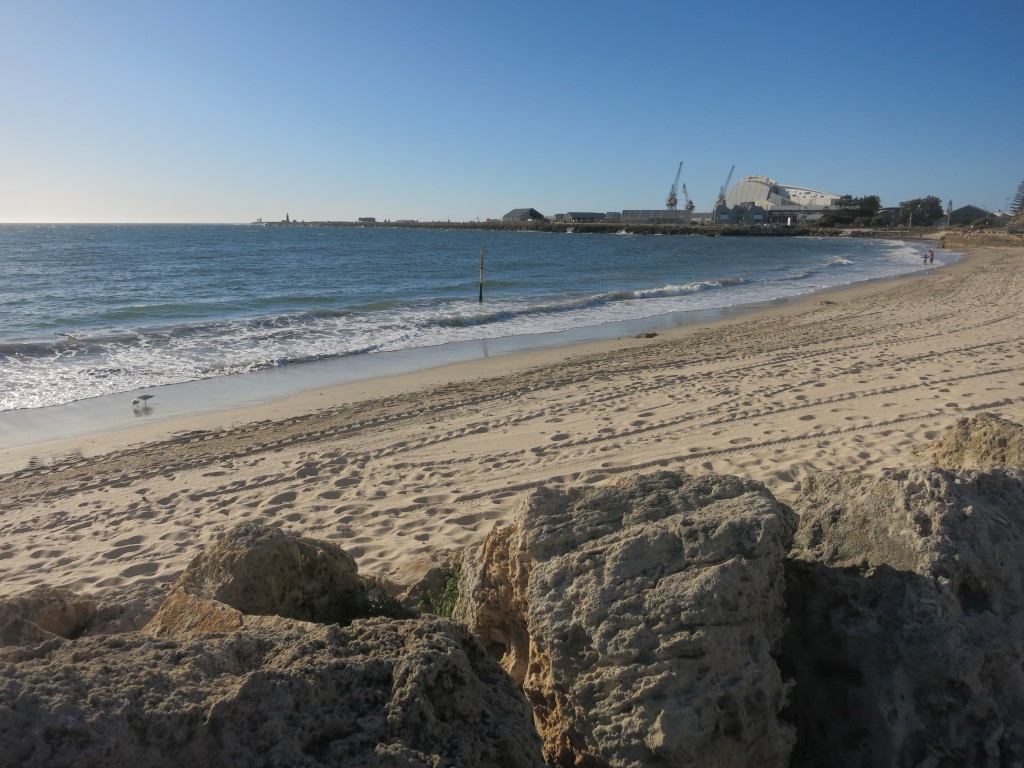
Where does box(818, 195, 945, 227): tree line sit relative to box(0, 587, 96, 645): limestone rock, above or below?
above

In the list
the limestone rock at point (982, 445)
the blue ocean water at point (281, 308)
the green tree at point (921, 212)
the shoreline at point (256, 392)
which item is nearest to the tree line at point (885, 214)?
the green tree at point (921, 212)

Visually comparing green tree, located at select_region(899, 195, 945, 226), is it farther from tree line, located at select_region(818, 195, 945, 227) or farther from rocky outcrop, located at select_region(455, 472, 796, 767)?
rocky outcrop, located at select_region(455, 472, 796, 767)

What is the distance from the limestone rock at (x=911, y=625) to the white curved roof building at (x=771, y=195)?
14275 centimetres

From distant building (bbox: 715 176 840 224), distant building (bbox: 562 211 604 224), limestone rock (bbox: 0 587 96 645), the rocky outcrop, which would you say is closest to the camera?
the rocky outcrop

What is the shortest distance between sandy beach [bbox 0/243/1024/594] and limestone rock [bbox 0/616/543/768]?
2.60m

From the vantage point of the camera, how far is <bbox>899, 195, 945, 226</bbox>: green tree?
108 meters

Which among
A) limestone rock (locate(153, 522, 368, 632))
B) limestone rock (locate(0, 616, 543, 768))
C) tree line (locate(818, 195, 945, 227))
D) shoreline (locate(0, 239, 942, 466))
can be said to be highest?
tree line (locate(818, 195, 945, 227))

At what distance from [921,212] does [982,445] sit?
12598 cm

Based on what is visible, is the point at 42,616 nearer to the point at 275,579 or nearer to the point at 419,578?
the point at 275,579

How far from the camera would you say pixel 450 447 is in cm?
680

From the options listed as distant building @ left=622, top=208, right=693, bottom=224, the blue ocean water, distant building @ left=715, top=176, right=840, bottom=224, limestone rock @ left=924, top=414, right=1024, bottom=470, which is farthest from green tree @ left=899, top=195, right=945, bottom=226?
limestone rock @ left=924, top=414, right=1024, bottom=470

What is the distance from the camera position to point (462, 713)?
1.69 meters

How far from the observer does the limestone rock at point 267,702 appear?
1399 millimetres

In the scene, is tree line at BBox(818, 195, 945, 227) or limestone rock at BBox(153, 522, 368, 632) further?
tree line at BBox(818, 195, 945, 227)
